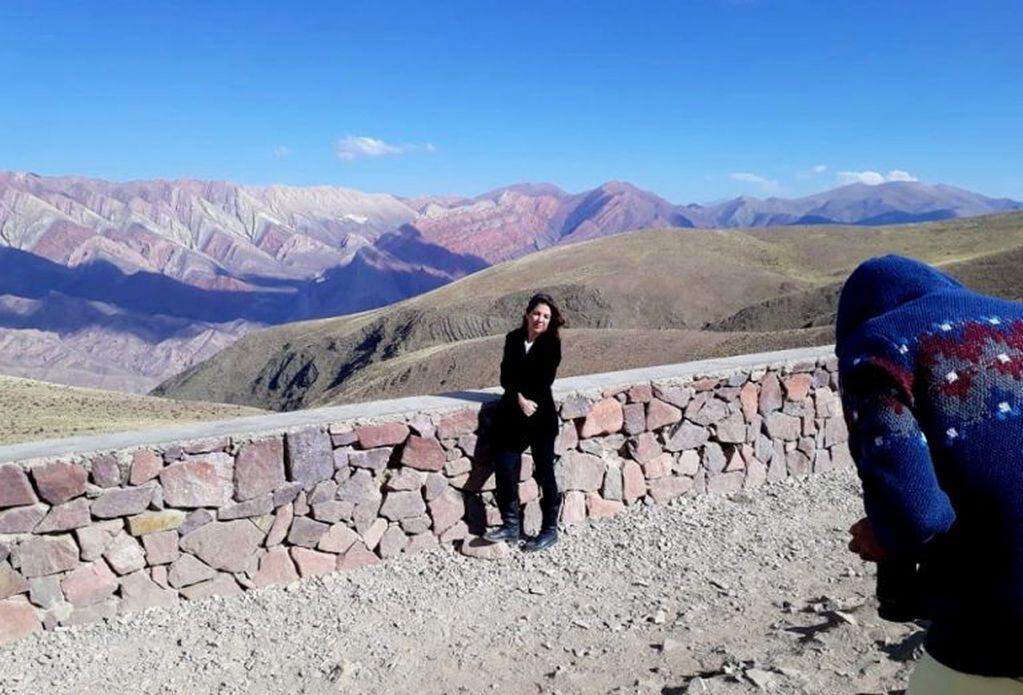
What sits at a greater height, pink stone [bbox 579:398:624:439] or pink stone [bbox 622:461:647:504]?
pink stone [bbox 579:398:624:439]

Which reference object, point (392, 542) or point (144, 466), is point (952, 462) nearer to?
point (144, 466)

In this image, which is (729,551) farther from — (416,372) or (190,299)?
(190,299)

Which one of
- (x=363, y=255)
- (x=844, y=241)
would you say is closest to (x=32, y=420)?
(x=844, y=241)

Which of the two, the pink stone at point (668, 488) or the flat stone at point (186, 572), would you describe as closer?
the flat stone at point (186, 572)

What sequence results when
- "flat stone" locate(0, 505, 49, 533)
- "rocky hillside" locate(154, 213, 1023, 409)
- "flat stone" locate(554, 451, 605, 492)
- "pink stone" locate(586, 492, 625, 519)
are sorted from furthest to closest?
"rocky hillside" locate(154, 213, 1023, 409)
"pink stone" locate(586, 492, 625, 519)
"flat stone" locate(554, 451, 605, 492)
"flat stone" locate(0, 505, 49, 533)

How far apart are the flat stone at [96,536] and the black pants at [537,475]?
202 centimetres

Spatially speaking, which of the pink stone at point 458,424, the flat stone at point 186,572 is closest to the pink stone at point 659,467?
the pink stone at point 458,424

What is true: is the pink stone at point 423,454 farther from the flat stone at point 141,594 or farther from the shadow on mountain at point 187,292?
the shadow on mountain at point 187,292

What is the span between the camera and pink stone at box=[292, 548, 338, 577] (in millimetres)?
4641

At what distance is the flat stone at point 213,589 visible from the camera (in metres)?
4.36

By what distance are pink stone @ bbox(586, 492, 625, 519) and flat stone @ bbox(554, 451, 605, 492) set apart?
57mm

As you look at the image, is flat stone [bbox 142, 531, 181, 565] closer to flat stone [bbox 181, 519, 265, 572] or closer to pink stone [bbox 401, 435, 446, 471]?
flat stone [bbox 181, 519, 265, 572]

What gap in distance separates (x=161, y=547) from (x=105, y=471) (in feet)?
1.57

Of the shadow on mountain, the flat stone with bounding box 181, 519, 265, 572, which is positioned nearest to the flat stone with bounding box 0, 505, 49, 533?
the flat stone with bounding box 181, 519, 265, 572
